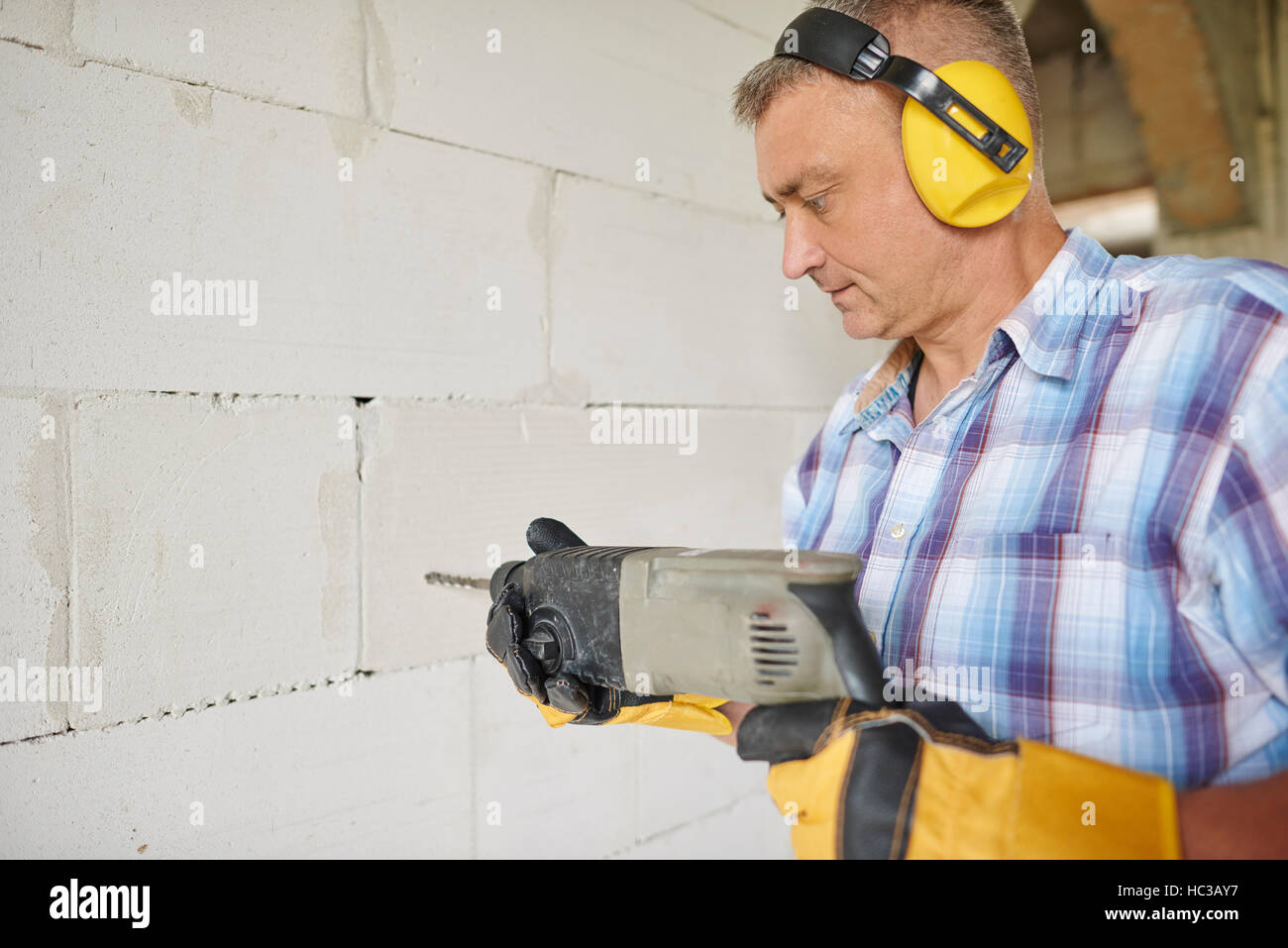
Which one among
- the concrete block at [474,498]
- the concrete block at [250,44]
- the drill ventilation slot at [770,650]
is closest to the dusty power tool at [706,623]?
the drill ventilation slot at [770,650]

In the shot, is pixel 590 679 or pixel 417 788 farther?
pixel 417 788

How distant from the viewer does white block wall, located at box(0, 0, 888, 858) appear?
1.17m

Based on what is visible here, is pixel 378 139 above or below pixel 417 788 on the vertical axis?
above

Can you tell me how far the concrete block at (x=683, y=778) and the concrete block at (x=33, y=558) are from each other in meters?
1.16

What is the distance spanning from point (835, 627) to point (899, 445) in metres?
0.55

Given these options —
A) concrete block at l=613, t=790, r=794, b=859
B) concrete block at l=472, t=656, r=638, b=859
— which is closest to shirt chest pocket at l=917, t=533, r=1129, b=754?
concrete block at l=472, t=656, r=638, b=859

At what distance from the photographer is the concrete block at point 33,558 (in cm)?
113

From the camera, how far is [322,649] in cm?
142

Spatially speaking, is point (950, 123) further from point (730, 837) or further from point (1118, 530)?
point (730, 837)

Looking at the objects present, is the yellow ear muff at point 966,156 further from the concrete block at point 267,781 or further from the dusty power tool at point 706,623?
the concrete block at point 267,781

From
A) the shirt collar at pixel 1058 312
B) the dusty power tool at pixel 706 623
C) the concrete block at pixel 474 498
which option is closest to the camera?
the dusty power tool at pixel 706 623

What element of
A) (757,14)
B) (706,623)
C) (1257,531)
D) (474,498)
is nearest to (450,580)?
(474,498)
